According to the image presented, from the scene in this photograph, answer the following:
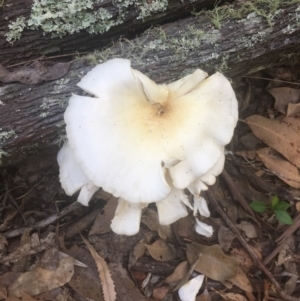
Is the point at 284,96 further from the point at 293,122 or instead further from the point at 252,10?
the point at 252,10

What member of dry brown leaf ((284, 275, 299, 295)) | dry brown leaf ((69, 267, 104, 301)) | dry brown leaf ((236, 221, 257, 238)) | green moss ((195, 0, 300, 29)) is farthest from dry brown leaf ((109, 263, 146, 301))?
green moss ((195, 0, 300, 29))

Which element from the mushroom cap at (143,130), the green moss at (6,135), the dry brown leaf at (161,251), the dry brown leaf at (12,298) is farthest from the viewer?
the dry brown leaf at (161,251)

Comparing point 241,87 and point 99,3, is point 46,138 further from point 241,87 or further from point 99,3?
point 241,87

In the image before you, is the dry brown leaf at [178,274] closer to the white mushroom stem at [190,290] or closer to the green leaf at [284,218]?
the white mushroom stem at [190,290]

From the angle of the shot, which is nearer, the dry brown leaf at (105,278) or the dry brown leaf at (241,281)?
the dry brown leaf at (105,278)

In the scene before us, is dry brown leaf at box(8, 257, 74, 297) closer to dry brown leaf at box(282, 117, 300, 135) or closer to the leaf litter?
the leaf litter

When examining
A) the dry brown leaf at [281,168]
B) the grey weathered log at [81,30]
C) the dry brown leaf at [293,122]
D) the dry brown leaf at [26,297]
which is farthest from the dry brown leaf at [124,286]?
the dry brown leaf at [293,122]
